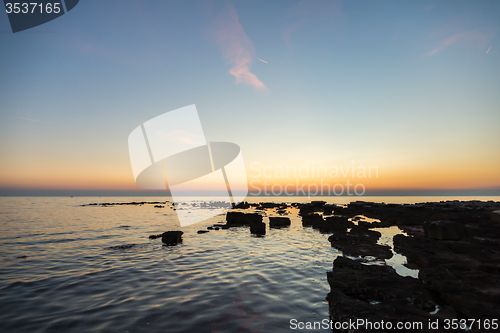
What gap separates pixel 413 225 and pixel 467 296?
26.9 meters

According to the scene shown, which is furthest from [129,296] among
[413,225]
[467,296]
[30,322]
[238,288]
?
[413,225]

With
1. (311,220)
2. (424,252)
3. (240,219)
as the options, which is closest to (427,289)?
(424,252)

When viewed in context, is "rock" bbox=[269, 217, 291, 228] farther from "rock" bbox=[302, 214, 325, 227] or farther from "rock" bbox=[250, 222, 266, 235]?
"rock" bbox=[250, 222, 266, 235]

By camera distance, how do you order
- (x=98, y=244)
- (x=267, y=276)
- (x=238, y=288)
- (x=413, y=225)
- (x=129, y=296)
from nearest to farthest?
(x=129, y=296)
(x=238, y=288)
(x=267, y=276)
(x=98, y=244)
(x=413, y=225)

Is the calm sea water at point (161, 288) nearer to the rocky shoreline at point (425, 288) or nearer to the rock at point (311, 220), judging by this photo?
the rocky shoreline at point (425, 288)

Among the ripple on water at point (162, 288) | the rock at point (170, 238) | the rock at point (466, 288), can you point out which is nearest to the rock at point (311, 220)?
the ripple on water at point (162, 288)

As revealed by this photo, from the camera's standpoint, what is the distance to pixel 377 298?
25.8 ft

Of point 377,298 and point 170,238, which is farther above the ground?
point 377,298

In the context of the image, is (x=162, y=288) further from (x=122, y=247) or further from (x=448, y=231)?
(x=448, y=231)

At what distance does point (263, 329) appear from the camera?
7.05 meters

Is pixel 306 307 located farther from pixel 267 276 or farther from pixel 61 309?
pixel 61 309

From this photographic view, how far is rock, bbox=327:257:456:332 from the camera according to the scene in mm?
6090

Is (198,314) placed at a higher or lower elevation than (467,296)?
lower

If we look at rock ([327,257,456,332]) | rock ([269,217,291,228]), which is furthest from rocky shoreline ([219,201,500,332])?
rock ([269,217,291,228])
